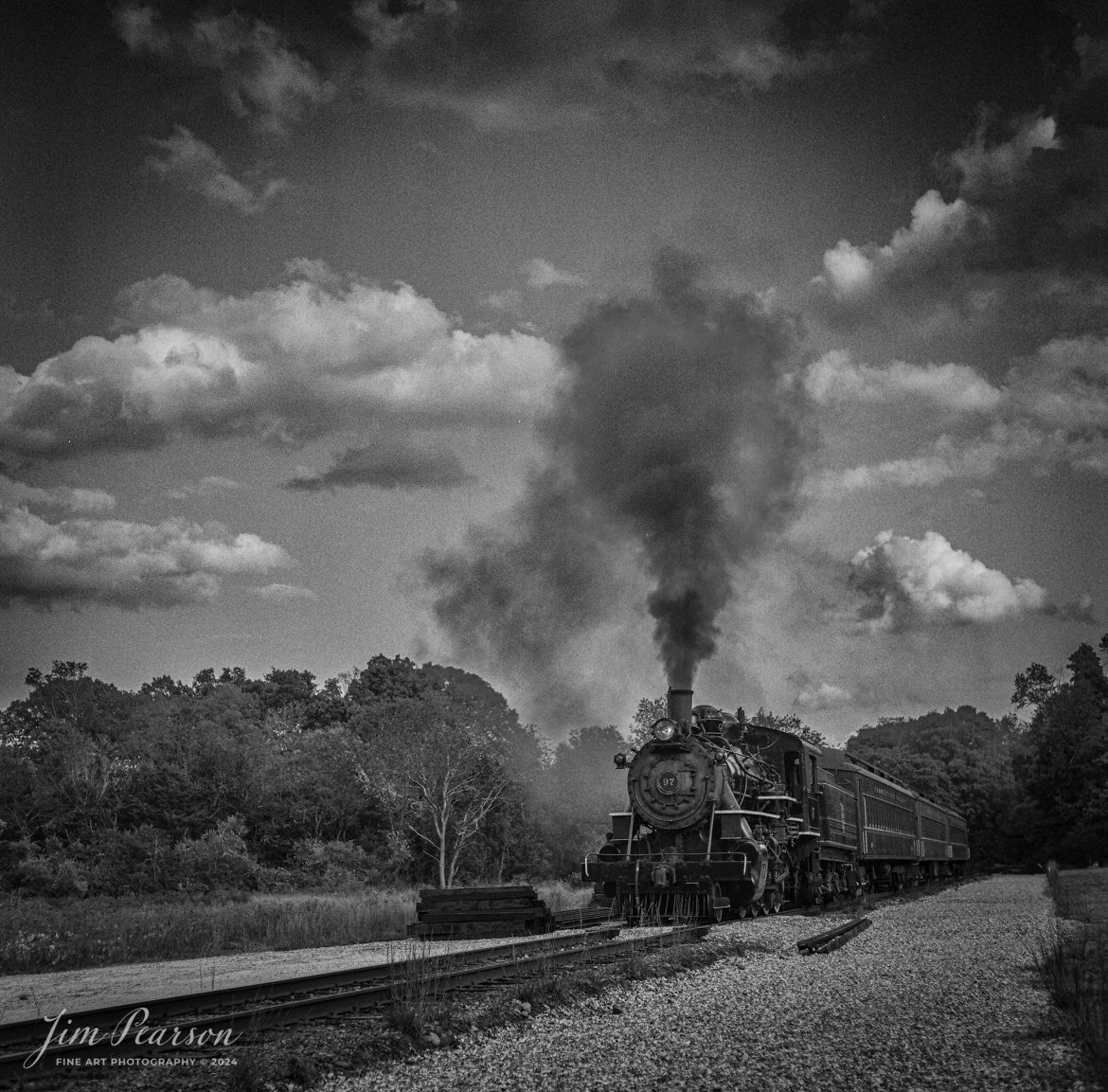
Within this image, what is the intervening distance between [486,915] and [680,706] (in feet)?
17.8

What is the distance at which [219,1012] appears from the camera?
362 inches

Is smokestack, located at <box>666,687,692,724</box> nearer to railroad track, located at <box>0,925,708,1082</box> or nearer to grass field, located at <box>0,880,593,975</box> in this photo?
grass field, located at <box>0,880,593,975</box>

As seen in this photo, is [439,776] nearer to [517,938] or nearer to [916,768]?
[517,938]

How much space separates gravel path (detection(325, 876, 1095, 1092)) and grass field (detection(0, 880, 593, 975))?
864cm

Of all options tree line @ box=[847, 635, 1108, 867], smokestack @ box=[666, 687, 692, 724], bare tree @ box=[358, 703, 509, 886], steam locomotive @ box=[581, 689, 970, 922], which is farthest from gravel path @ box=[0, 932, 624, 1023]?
tree line @ box=[847, 635, 1108, 867]

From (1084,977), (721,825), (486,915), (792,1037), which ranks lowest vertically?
(792,1037)

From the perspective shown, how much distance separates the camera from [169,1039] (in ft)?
26.1

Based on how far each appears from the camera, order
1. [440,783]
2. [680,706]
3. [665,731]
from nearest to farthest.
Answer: [665,731], [680,706], [440,783]

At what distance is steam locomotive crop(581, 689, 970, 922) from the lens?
1934 centimetres

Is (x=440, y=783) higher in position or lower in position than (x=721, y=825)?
higher
